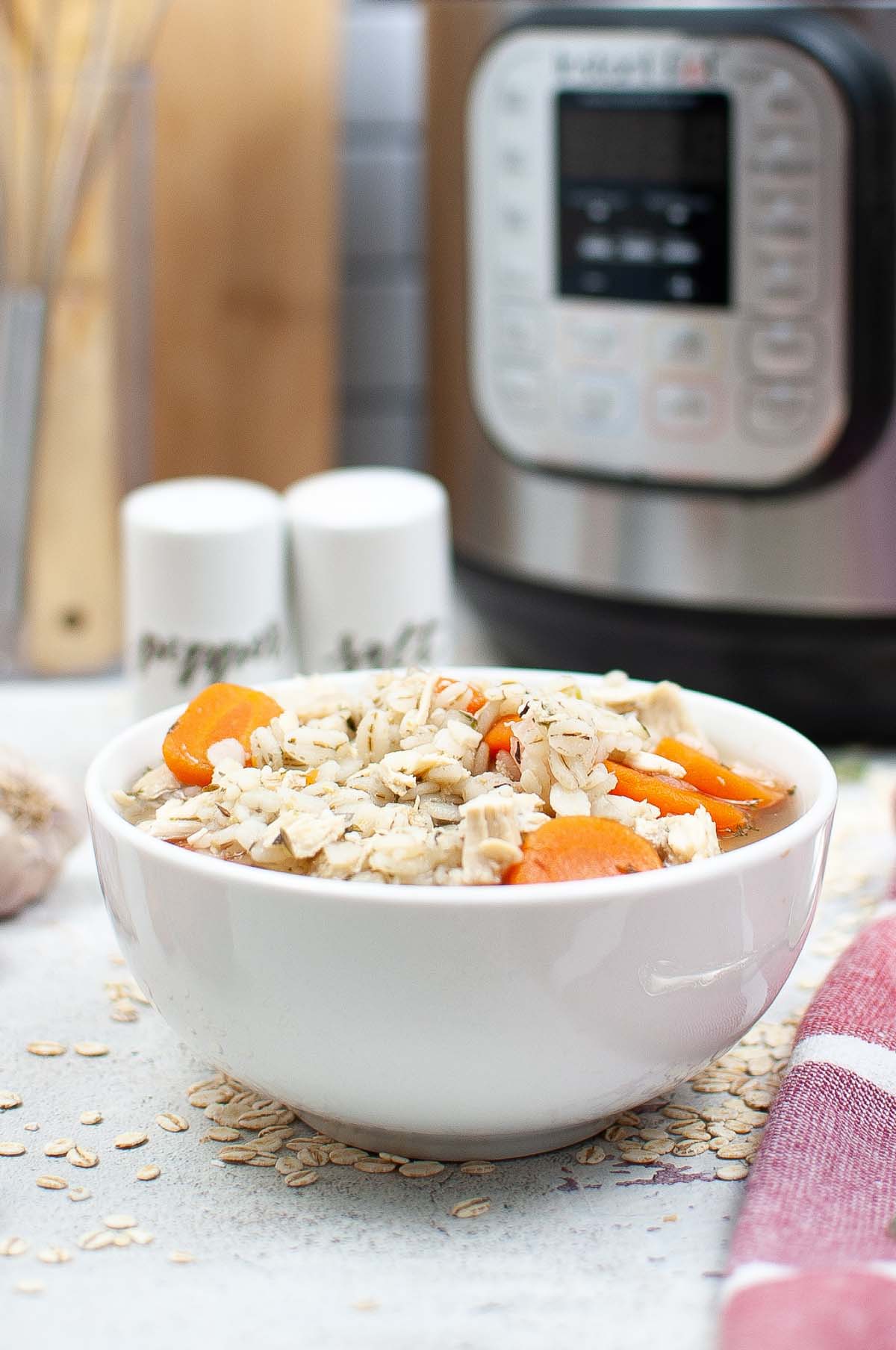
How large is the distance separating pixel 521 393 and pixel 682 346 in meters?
0.12

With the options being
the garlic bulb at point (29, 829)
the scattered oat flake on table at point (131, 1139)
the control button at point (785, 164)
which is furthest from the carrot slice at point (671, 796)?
the control button at point (785, 164)

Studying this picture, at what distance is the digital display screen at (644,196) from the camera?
89cm

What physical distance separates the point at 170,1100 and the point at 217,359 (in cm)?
77

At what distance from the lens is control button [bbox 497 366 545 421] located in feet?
3.24

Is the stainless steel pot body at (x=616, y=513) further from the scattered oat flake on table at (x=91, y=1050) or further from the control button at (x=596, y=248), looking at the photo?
the scattered oat flake on table at (x=91, y=1050)

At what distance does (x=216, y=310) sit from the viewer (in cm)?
127

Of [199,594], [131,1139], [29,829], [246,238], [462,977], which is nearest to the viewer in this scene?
[462,977]

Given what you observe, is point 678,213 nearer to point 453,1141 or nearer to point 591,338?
point 591,338

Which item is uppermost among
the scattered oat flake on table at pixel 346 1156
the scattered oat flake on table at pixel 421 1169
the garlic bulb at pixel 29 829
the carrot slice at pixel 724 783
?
the carrot slice at pixel 724 783

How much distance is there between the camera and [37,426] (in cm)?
110

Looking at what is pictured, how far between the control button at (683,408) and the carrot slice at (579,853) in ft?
1.45

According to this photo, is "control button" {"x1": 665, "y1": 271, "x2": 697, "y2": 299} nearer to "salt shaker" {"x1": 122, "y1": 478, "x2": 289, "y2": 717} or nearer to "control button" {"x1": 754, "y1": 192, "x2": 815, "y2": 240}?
"control button" {"x1": 754, "y1": 192, "x2": 815, "y2": 240}

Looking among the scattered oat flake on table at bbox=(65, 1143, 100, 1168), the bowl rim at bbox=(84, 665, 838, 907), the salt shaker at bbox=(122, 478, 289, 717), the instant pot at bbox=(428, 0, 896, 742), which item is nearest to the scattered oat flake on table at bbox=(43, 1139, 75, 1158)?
the scattered oat flake on table at bbox=(65, 1143, 100, 1168)

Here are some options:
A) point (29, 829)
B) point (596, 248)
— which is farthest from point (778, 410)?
point (29, 829)
